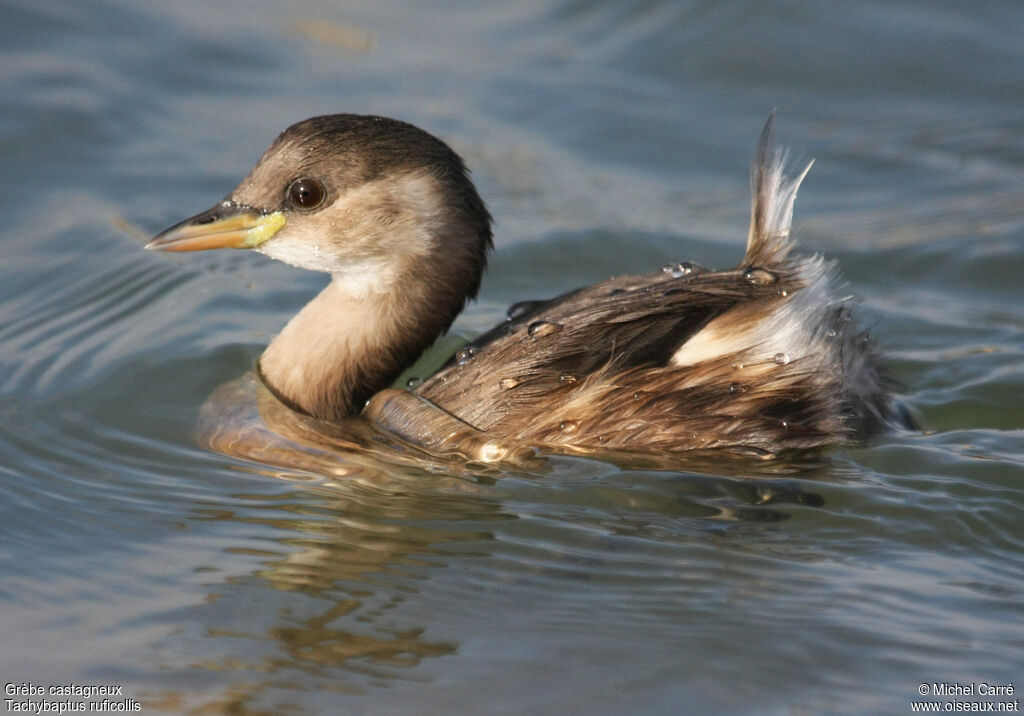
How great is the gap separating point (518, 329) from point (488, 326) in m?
1.49

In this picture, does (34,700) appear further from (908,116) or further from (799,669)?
(908,116)

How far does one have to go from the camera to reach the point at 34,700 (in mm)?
3586

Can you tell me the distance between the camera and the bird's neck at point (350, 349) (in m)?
5.21

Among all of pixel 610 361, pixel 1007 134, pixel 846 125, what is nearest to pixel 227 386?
pixel 610 361

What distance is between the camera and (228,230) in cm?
518

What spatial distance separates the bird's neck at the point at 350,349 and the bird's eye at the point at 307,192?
0.35 meters

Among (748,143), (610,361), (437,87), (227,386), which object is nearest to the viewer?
(610,361)

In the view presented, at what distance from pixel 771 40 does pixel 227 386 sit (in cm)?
482

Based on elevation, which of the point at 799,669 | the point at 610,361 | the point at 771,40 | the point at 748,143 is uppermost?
the point at 771,40
